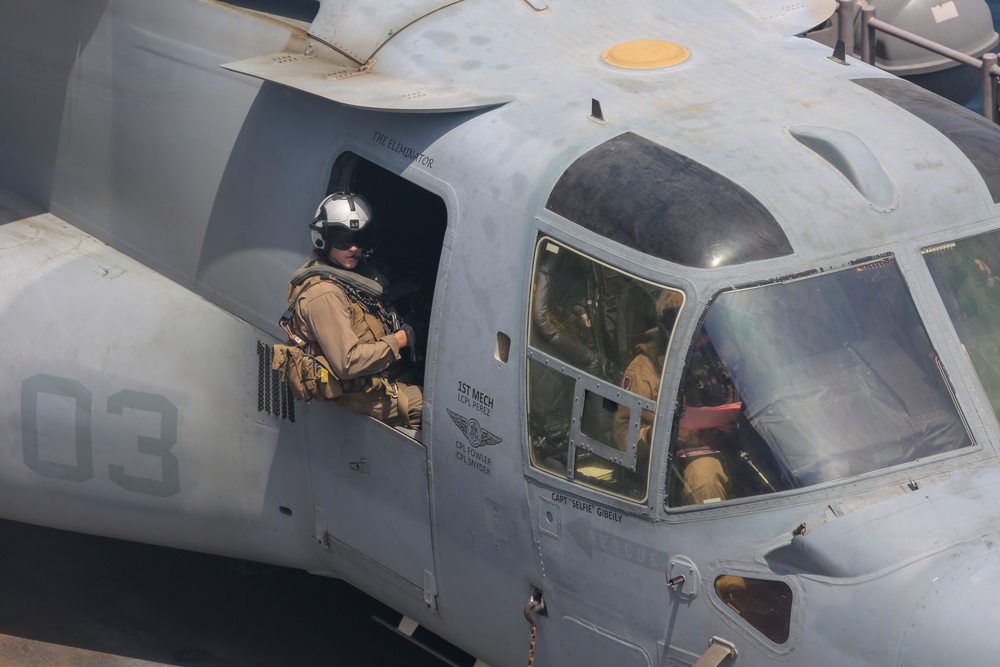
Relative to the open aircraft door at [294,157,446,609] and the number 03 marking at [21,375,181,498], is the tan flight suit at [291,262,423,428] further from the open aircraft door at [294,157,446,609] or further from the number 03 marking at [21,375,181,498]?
the number 03 marking at [21,375,181,498]

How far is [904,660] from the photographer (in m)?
4.27

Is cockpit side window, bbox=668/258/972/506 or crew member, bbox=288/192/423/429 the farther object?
crew member, bbox=288/192/423/429

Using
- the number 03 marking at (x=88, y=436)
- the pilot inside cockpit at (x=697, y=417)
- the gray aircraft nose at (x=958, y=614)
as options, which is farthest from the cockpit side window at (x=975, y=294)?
the number 03 marking at (x=88, y=436)

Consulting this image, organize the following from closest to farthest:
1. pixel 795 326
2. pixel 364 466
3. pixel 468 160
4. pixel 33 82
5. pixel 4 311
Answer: pixel 795 326
pixel 468 160
pixel 364 466
pixel 4 311
pixel 33 82

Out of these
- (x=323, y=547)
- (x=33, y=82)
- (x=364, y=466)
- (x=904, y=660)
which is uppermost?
(x=33, y=82)

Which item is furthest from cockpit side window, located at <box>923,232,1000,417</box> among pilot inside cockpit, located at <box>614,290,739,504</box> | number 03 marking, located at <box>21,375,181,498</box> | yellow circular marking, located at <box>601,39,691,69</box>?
number 03 marking, located at <box>21,375,181,498</box>

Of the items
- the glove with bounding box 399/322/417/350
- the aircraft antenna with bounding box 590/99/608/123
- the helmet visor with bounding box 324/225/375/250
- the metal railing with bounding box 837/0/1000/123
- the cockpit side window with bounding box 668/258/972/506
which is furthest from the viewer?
the metal railing with bounding box 837/0/1000/123

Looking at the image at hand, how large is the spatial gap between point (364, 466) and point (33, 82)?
10.6 ft

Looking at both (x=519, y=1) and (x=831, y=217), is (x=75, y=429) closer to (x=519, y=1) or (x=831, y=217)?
(x=519, y=1)

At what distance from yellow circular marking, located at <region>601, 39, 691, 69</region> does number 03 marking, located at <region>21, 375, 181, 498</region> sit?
2.90 metres

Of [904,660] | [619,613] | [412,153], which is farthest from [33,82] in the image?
[904,660]

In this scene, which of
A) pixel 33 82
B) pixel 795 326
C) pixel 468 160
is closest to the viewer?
pixel 795 326

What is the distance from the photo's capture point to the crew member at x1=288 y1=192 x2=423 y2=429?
18.6 feet

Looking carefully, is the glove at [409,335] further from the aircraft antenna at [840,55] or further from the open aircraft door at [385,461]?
the aircraft antenna at [840,55]
